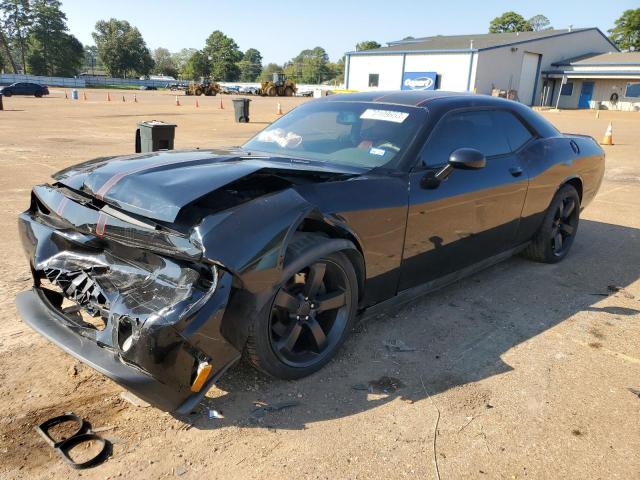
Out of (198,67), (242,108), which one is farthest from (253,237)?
(198,67)

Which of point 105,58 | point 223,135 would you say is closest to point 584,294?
point 223,135

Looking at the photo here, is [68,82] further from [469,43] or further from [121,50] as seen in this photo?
[469,43]

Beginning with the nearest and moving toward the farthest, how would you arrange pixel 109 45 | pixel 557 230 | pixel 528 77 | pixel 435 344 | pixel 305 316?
pixel 305 316, pixel 435 344, pixel 557 230, pixel 528 77, pixel 109 45

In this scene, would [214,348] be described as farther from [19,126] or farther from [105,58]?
[105,58]

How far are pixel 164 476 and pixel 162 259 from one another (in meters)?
0.98

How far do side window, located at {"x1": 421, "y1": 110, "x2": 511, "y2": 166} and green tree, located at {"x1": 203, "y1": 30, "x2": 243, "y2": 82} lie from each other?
355ft

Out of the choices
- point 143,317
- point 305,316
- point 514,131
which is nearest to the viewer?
point 143,317

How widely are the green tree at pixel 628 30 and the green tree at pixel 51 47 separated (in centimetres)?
8496

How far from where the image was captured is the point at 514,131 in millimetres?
4492

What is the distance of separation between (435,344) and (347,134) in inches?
A: 64.1

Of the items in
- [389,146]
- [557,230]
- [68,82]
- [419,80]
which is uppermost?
[419,80]

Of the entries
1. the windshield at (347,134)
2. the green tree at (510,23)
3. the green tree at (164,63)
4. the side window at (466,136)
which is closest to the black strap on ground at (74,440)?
the windshield at (347,134)

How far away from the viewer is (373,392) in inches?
112

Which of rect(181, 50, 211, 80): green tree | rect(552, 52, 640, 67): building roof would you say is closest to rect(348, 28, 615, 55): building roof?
rect(552, 52, 640, 67): building roof
